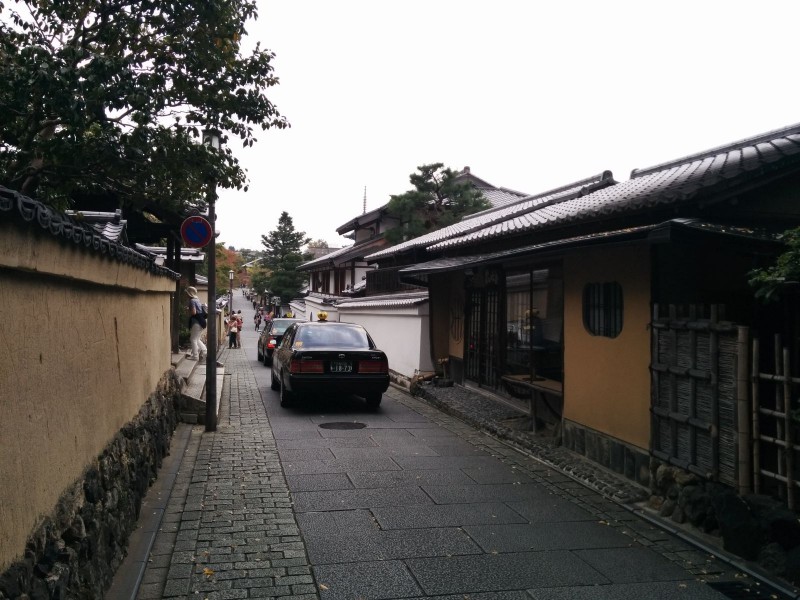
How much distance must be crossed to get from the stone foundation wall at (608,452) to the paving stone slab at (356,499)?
2261 millimetres

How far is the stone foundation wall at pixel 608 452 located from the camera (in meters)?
6.77

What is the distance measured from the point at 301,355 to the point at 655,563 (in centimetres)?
771

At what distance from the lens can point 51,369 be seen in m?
3.33

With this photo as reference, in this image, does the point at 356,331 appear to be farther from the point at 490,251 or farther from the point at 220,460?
the point at 220,460

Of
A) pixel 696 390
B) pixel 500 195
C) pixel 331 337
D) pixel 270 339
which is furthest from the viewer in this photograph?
pixel 500 195

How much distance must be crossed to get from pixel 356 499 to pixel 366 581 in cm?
197

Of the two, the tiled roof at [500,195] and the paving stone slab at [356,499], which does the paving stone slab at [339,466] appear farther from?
the tiled roof at [500,195]

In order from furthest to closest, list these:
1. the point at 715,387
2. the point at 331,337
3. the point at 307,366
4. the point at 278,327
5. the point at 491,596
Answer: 1. the point at 278,327
2. the point at 331,337
3. the point at 307,366
4. the point at 715,387
5. the point at 491,596

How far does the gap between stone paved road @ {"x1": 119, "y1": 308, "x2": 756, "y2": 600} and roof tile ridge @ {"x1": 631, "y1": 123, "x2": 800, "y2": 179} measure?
529 cm

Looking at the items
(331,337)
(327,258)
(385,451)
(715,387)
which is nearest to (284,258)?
(327,258)

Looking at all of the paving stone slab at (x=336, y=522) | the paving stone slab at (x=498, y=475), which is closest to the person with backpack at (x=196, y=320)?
the paving stone slab at (x=498, y=475)

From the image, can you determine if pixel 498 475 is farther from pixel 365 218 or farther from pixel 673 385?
pixel 365 218

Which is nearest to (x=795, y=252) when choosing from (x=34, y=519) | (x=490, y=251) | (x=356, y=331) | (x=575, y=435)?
(x=575, y=435)

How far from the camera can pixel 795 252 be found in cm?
457
